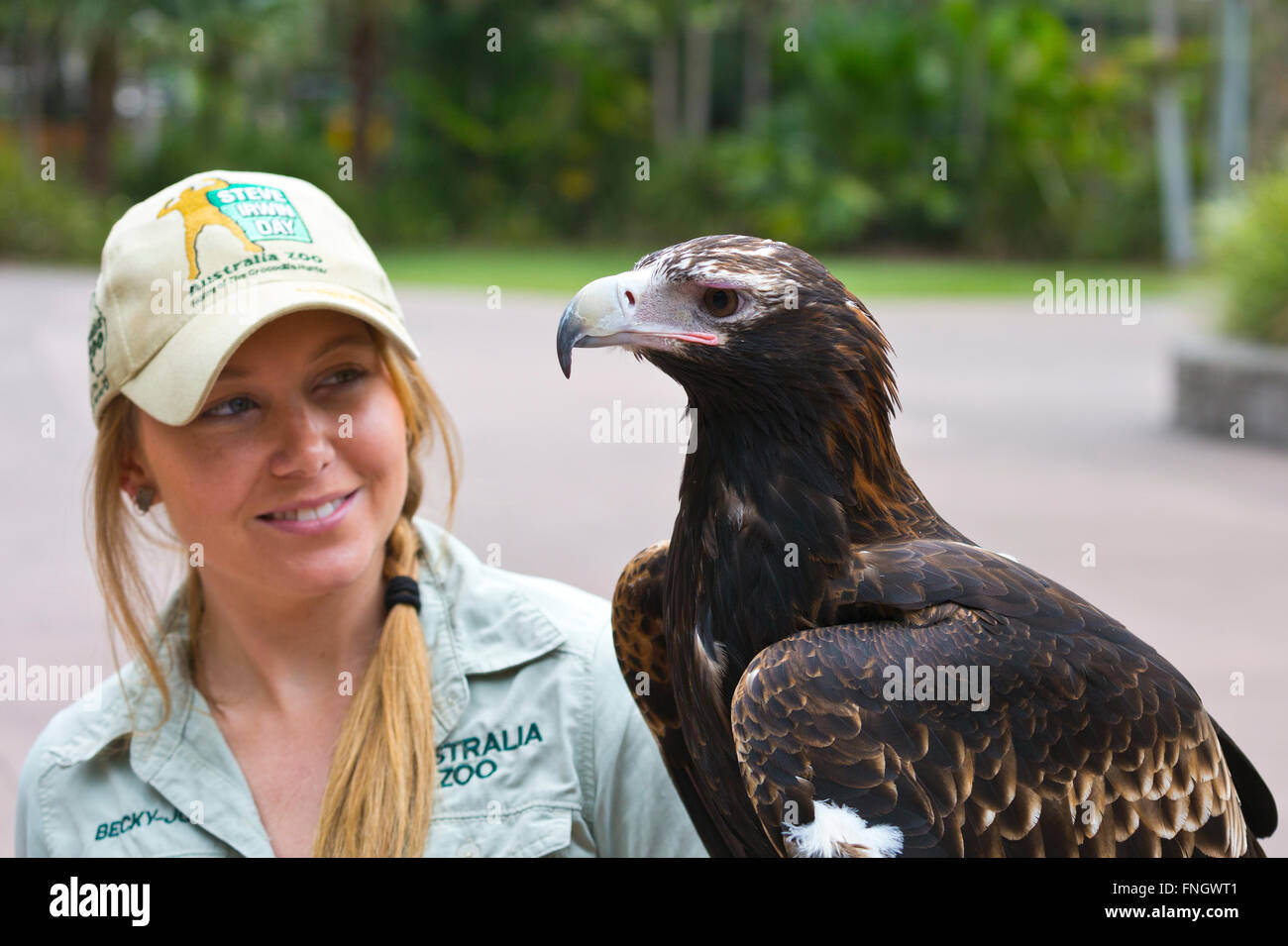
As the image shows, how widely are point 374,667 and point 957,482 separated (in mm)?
6228

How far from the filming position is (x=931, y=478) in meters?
8.03

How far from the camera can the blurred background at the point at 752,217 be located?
694 centimetres

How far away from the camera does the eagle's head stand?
5.59ft

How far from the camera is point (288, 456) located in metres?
2.03

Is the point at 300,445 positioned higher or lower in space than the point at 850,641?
higher

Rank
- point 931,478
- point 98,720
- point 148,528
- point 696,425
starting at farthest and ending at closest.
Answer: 1. point 931,478
2. point 148,528
3. point 98,720
4. point 696,425

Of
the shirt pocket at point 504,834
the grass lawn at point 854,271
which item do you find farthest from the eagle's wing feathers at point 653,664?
the grass lawn at point 854,271

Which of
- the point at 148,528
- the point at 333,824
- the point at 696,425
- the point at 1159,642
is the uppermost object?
the point at 696,425

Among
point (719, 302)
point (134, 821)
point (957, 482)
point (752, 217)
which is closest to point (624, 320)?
point (719, 302)

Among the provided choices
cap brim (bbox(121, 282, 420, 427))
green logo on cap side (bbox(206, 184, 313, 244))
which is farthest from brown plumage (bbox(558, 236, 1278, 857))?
green logo on cap side (bbox(206, 184, 313, 244))

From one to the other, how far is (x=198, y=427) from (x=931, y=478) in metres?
6.44

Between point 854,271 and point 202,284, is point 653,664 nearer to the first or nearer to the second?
point 202,284

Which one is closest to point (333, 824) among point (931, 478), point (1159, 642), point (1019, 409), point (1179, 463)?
point (1159, 642)
